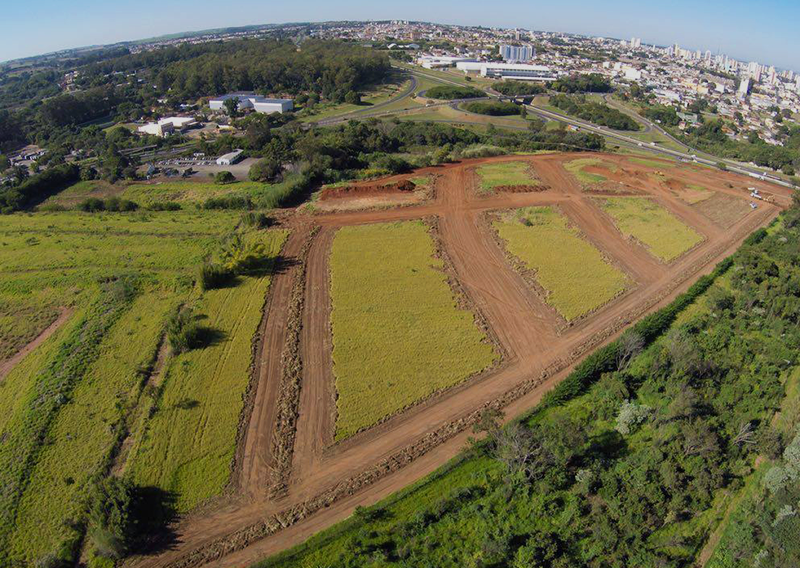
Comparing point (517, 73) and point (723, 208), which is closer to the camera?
point (723, 208)

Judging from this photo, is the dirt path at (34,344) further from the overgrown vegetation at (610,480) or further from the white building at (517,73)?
the white building at (517,73)

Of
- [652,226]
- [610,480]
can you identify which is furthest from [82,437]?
[652,226]

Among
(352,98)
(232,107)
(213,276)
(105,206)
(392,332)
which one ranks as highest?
(232,107)

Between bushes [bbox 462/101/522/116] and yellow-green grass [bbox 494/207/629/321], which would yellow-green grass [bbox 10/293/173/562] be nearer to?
yellow-green grass [bbox 494/207/629/321]

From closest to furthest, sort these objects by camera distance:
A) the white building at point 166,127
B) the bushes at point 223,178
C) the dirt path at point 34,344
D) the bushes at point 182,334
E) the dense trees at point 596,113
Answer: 1. the dirt path at point 34,344
2. the bushes at point 182,334
3. the bushes at point 223,178
4. the white building at point 166,127
5. the dense trees at point 596,113

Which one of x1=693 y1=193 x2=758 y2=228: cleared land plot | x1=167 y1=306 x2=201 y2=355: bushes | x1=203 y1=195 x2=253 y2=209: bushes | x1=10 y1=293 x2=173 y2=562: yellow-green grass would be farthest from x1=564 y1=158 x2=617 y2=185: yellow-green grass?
x1=10 y1=293 x2=173 y2=562: yellow-green grass

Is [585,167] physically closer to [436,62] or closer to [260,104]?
[260,104]

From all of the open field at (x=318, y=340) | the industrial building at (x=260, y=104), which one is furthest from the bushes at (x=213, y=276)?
the industrial building at (x=260, y=104)

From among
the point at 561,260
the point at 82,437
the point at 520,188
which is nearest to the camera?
the point at 82,437
